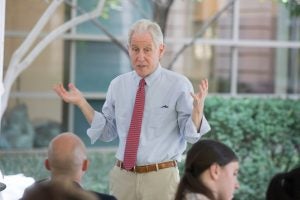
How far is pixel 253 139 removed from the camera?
7.57m

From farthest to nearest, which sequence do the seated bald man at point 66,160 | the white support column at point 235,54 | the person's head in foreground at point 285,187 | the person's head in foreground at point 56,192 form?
1. the white support column at point 235,54
2. the person's head in foreground at point 285,187
3. the seated bald man at point 66,160
4. the person's head in foreground at point 56,192

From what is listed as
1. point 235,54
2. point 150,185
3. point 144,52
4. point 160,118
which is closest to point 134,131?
point 160,118

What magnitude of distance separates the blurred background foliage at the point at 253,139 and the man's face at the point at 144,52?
3.46 metres

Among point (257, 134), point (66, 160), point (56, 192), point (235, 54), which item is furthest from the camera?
point (235, 54)

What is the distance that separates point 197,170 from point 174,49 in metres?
5.59

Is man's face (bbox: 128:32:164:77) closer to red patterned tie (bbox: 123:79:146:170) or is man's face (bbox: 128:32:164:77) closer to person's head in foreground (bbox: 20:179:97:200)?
red patterned tie (bbox: 123:79:146:170)

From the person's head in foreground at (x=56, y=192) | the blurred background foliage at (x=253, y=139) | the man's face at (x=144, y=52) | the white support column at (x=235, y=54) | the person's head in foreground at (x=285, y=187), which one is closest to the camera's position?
the person's head in foreground at (x=56, y=192)

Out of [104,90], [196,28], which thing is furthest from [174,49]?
[104,90]

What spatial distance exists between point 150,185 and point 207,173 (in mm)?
848

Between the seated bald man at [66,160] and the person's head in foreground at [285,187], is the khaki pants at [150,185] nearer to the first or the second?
the person's head in foreground at [285,187]

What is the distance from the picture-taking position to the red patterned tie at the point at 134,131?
A: 3971mm

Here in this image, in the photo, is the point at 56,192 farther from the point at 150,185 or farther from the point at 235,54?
the point at 235,54

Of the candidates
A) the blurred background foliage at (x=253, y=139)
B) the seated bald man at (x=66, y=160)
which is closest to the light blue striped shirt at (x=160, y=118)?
the seated bald man at (x=66, y=160)

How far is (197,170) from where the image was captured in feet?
10.4
